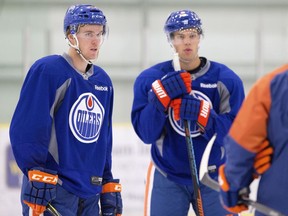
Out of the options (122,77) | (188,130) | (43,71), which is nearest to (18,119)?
(43,71)

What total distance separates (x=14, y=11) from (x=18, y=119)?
4.18 metres

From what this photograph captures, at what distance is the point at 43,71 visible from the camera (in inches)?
95.9

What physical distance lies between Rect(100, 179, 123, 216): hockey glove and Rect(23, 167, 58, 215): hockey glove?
34cm

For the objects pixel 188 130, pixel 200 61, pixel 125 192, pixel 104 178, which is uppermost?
pixel 200 61

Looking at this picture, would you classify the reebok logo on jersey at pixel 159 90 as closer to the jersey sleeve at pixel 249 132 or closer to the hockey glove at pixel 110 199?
the hockey glove at pixel 110 199

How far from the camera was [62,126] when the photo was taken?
2447mm

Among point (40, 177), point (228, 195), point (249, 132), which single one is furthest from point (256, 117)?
point (40, 177)

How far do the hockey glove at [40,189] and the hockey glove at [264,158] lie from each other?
0.79 meters

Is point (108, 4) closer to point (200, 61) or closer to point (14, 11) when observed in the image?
point (14, 11)

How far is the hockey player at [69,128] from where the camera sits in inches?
93.7

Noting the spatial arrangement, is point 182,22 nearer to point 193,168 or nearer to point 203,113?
point 203,113

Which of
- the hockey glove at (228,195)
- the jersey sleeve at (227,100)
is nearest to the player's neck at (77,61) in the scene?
the jersey sleeve at (227,100)

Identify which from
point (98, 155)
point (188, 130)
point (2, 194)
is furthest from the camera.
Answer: point (2, 194)

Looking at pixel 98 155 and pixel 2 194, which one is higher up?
pixel 98 155
